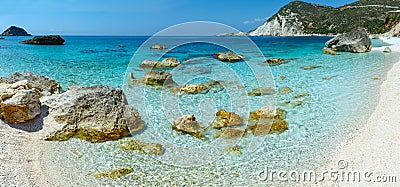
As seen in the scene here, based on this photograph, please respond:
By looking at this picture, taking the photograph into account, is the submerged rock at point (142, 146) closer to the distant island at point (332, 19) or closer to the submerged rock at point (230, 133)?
the submerged rock at point (230, 133)

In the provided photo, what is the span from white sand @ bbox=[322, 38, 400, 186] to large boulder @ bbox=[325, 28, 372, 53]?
1211 inches

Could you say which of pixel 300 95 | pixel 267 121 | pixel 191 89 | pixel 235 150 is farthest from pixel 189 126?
pixel 300 95

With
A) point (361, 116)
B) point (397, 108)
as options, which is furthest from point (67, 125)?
point (397, 108)

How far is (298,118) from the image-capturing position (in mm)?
10984

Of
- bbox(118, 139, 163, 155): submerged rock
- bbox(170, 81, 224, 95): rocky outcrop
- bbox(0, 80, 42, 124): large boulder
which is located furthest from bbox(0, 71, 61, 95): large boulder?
bbox(118, 139, 163, 155): submerged rock

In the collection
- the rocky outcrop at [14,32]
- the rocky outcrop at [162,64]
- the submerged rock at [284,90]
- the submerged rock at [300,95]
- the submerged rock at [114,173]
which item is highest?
the rocky outcrop at [14,32]

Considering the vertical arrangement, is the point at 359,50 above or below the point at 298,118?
above

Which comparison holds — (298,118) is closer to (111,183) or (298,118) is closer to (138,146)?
(138,146)

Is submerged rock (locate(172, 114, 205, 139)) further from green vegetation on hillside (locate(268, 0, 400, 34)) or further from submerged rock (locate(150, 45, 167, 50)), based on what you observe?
green vegetation on hillside (locate(268, 0, 400, 34))

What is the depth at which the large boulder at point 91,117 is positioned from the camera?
9.07 metres

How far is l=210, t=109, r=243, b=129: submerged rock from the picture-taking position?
33.4ft

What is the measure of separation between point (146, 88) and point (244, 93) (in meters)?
5.76

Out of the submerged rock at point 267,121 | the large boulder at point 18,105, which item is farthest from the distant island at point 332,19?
the large boulder at point 18,105

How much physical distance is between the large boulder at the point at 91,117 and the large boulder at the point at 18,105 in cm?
55
